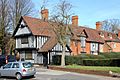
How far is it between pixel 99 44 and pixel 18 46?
1958 cm

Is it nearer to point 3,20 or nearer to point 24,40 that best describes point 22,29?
point 24,40

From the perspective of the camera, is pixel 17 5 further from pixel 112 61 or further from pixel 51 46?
pixel 112 61

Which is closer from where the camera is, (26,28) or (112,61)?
(112,61)

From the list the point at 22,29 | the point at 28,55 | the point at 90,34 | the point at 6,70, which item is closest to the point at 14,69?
the point at 6,70

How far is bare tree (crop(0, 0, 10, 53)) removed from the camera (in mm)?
54606

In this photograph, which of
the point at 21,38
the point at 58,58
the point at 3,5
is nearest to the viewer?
the point at 58,58

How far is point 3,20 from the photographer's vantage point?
54.6 metres

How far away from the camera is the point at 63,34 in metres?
35.2

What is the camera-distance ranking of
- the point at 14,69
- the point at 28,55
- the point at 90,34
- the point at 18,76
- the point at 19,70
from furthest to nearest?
the point at 90,34 < the point at 28,55 < the point at 14,69 < the point at 18,76 < the point at 19,70

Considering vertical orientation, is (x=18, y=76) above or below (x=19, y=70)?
below

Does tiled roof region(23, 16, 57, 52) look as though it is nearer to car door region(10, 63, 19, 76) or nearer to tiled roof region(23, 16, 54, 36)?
tiled roof region(23, 16, 54, 36)

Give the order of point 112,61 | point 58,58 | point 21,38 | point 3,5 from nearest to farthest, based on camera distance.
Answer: point 112,61 < point 58,58 < point 21,38 < point 3,5

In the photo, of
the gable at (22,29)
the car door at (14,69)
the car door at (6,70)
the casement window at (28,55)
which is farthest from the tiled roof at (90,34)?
the car door at (14,69)

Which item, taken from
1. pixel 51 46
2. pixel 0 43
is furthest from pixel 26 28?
pixel 0 43
